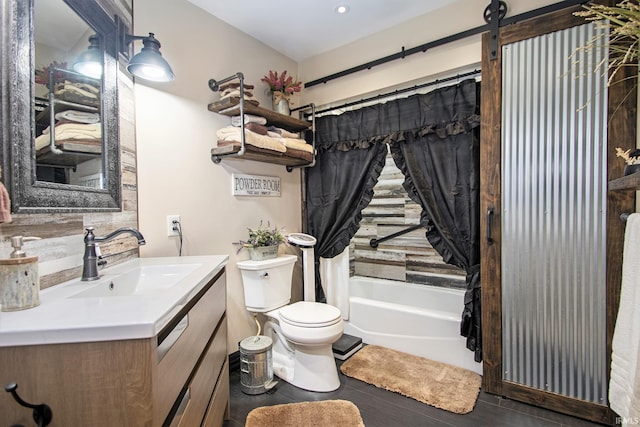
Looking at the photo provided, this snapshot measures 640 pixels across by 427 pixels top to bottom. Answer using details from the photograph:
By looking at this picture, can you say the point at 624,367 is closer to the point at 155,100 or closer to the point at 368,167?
the point at 368,167

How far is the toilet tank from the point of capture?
2.19 meters

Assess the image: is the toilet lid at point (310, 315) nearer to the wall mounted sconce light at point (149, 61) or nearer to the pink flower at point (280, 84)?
the wall mounted sconce light at point (149, 61)

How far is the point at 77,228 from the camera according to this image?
1242mm

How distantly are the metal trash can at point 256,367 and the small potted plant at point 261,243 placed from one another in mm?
604

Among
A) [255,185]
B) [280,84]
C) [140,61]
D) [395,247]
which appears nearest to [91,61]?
[140,61]

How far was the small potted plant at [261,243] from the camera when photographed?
2256 mm

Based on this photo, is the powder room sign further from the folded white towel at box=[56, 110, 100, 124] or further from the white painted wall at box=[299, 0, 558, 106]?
the folded white towel at box=[56, 110, 100, 124]

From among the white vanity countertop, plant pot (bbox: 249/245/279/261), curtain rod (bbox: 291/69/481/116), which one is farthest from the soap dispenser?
curtain rod (bbox: 291/69/481/116)

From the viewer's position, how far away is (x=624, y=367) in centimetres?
96

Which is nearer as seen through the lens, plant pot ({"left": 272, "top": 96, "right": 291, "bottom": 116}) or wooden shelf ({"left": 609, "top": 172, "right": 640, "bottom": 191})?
wooden shelf ({"left": 609, "top": 172, "right": 640, "bottom": 191})

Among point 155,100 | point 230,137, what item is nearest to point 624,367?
point 230,137

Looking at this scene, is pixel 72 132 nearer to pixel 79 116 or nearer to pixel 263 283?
pixel 79 116

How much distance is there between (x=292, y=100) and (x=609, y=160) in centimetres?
236

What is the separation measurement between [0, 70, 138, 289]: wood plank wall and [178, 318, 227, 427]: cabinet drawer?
2.02ft
